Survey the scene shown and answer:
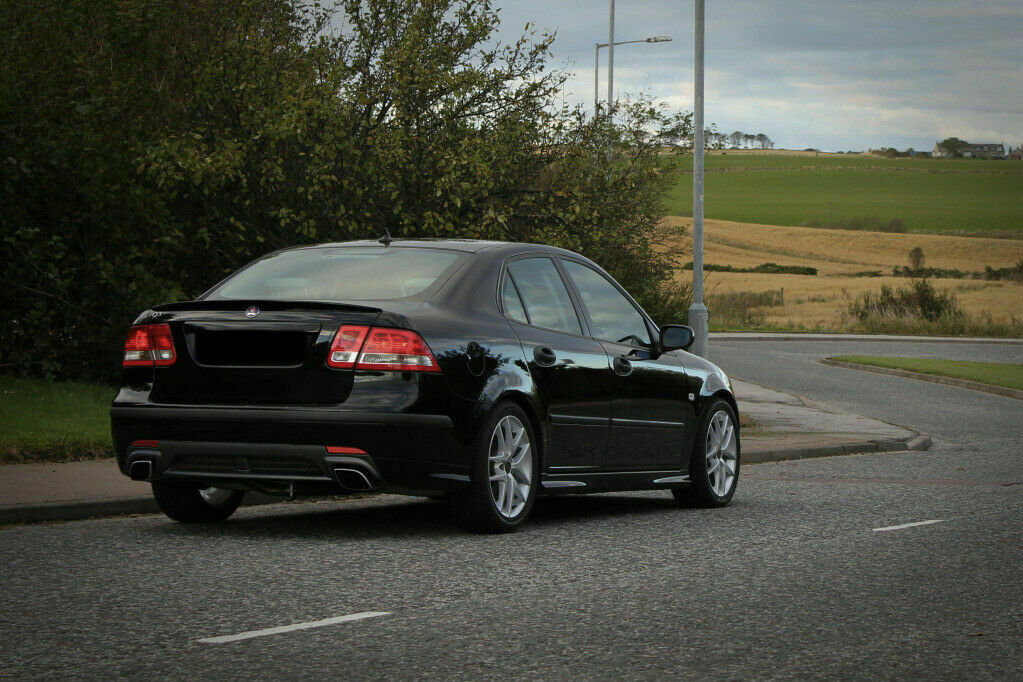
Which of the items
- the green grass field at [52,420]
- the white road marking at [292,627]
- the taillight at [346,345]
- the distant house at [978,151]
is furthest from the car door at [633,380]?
the distant house at [978,151]

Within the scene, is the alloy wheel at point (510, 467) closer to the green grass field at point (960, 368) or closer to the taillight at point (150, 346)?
the taillight at point (150, 346)

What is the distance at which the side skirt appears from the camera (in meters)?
9.23

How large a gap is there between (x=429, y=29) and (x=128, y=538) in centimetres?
994

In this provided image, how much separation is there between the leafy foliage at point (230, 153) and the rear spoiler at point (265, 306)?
23.8 feet

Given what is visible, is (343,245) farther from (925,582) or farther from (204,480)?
(925,582)

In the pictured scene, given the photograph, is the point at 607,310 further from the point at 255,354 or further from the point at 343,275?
the point at 255,354

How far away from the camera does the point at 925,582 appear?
7.68m

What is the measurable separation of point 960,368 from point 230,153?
21.1 meters

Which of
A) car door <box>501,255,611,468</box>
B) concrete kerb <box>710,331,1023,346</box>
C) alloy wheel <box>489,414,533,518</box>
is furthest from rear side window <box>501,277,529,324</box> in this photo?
concrete kerb <box>710,331,1023,346</box>

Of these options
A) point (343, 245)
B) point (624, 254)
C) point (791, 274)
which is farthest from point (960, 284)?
point (343, 245)

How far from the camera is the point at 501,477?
28.5 feet

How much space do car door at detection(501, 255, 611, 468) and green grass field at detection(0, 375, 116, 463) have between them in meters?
4.76

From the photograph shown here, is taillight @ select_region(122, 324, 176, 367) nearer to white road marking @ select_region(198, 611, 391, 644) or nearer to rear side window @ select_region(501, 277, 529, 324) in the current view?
rear side window @ select_region(501, 277, 529, 324)

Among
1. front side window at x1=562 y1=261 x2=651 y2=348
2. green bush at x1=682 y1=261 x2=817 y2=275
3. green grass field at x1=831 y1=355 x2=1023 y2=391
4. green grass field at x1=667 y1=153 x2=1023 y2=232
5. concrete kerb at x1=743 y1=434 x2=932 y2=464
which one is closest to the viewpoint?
front side window at x1=562 y1=261 x2=651 y2=348
